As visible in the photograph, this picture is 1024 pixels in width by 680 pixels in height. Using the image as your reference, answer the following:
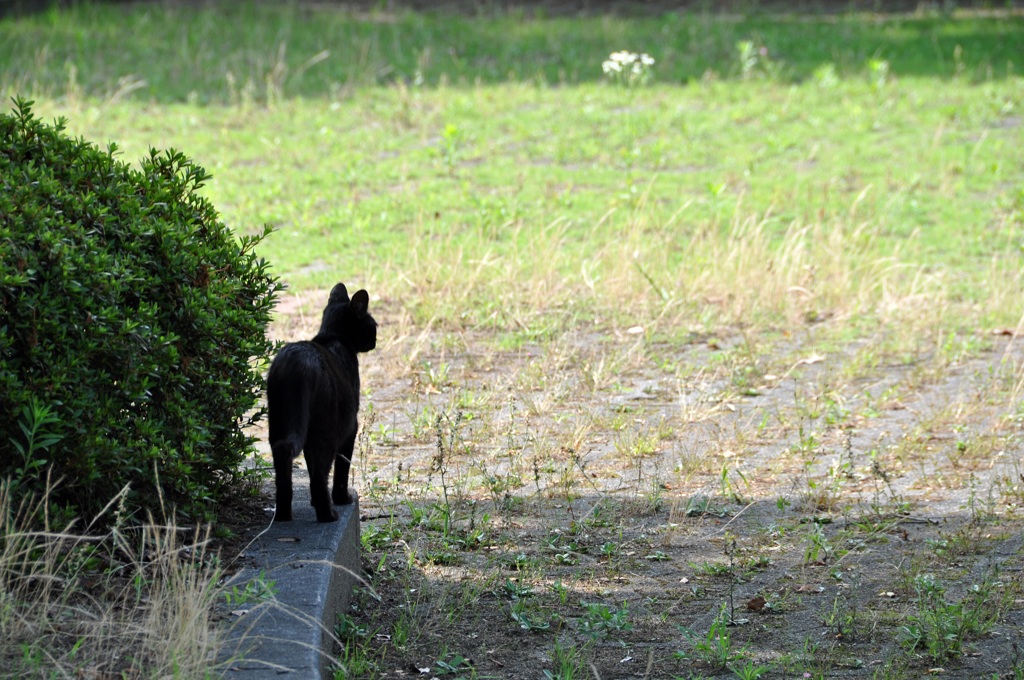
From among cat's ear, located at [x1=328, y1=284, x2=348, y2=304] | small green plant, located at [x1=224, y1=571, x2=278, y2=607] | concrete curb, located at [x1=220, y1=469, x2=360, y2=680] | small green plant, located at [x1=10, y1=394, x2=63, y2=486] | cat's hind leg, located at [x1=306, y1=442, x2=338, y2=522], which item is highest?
cat's ear, located at [x1=328, y1=284, x2=348, y2=304]

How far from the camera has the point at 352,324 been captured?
528 centimetres

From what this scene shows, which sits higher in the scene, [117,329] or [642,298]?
[117,329]

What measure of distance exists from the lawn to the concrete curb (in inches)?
8.6

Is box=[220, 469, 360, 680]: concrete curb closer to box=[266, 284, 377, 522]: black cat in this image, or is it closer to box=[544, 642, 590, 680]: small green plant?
box=[266, 284, 377, 522]: black cat

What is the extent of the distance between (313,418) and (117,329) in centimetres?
84

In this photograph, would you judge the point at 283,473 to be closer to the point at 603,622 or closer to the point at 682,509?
the point at 603,622

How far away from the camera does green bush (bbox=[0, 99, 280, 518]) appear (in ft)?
13.4

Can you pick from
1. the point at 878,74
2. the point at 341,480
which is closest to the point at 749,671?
the point at 341,480

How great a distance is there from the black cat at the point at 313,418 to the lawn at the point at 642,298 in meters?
0.50

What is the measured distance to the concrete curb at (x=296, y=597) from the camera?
3676mm

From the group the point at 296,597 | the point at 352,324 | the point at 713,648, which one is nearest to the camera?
the point at 296,597

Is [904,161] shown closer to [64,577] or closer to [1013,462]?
[1013,462]

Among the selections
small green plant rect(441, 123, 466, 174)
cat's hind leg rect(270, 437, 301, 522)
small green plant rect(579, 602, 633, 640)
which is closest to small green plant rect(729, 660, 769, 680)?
small green plant rect(579, 602, 633, 640)

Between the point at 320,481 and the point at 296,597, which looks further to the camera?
the point at 320,481
